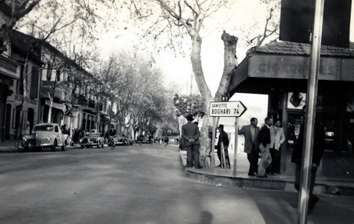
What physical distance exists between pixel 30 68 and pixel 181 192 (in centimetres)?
3904

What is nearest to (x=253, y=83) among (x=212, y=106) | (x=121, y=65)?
(x=212, y=106)

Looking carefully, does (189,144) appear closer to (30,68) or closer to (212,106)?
(212,106)

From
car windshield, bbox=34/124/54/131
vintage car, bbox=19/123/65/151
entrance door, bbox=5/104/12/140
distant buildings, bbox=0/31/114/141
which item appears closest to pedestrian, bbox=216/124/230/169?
vintage car, bbox=19/123/65/151

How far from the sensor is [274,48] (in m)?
16.6

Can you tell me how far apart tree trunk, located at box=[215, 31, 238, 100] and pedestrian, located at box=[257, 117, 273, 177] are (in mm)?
5442

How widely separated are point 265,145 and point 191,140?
425 centimetres

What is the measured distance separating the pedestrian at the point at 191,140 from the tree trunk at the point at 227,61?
2.19 metres

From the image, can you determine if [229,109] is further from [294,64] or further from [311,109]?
[311,109]

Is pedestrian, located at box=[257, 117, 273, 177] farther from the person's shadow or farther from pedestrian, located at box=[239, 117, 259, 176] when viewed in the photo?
the person's shadow

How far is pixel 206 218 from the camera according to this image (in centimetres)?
876

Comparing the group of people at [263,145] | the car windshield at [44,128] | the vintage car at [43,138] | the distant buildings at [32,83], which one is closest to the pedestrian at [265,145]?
the group of people at [263,145]

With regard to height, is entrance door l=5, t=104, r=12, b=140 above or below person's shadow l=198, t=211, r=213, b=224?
above

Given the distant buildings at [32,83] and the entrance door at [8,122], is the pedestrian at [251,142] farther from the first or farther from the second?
the entrance door at [8,122]

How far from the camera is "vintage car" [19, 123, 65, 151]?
33.6 metres
